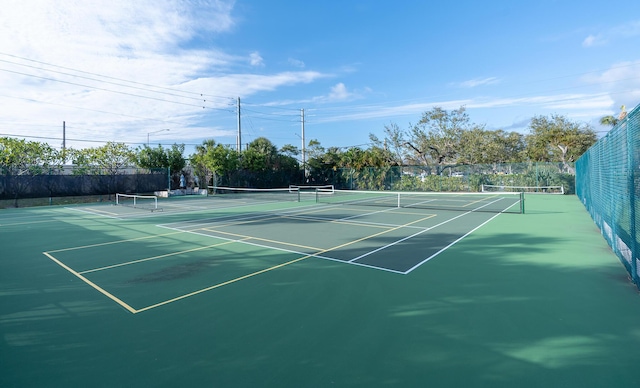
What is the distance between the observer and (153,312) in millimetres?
4793

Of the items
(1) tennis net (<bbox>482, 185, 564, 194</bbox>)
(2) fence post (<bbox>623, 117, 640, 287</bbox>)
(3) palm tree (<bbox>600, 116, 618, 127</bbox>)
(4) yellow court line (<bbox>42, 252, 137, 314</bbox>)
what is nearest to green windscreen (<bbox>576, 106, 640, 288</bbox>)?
(2) fence post (<bbox>623, 117, 640, 287</bbox>)

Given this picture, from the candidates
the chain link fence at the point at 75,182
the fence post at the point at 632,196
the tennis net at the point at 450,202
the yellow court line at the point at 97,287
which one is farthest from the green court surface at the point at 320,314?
the chain link fence at the point at 75,182

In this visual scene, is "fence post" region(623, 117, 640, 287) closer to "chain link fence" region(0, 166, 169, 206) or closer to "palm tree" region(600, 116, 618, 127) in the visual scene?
"chain link fence" region(0, 166, 169, 206)

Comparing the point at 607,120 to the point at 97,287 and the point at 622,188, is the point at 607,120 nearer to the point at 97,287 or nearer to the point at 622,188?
the point at 622,188

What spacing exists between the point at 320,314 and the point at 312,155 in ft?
142

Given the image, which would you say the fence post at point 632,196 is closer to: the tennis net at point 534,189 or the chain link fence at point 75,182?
the tennis net at point 534,189

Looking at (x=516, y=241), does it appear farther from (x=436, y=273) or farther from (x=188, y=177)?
(x=188, y=177)

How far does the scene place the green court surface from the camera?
10.8 feet

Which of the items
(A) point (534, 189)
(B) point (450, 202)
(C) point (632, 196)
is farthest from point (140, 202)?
(A) point (534, 189)

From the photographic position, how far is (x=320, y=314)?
15.2 ft

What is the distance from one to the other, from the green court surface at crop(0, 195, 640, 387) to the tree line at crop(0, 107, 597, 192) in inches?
879

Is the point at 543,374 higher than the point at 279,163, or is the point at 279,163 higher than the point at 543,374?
the point at 279,163

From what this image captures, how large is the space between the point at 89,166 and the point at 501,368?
3156 centimetres

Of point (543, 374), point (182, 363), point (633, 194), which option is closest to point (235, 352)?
point (182, 363)
